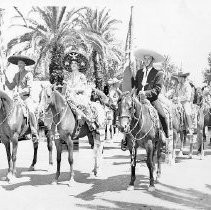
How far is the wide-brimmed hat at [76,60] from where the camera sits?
10.4 metres

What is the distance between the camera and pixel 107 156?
1443 centimetres

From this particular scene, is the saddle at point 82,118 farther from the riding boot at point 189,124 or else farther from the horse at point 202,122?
the horse at point 202,122

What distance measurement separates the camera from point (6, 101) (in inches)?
401

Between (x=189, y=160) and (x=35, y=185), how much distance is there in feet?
19.7

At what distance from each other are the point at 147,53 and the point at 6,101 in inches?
149

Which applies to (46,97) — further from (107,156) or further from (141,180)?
(107,156)

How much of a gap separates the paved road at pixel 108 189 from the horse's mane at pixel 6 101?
75.2 inches

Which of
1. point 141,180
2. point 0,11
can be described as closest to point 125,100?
point 141,180

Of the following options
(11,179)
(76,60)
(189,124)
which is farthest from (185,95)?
(11,179)

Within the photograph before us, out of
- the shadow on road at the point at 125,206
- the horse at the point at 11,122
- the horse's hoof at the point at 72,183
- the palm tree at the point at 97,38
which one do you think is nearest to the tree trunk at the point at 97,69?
the palm tree at the point at 97,38

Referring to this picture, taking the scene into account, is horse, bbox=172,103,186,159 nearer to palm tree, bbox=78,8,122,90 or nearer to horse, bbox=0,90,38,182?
palm tree, bbox=78,8,122,90

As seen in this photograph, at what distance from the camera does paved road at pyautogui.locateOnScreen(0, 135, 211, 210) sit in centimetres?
784

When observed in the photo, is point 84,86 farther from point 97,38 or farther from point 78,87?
point 97,38

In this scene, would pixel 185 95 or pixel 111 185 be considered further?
pixel 185 95
